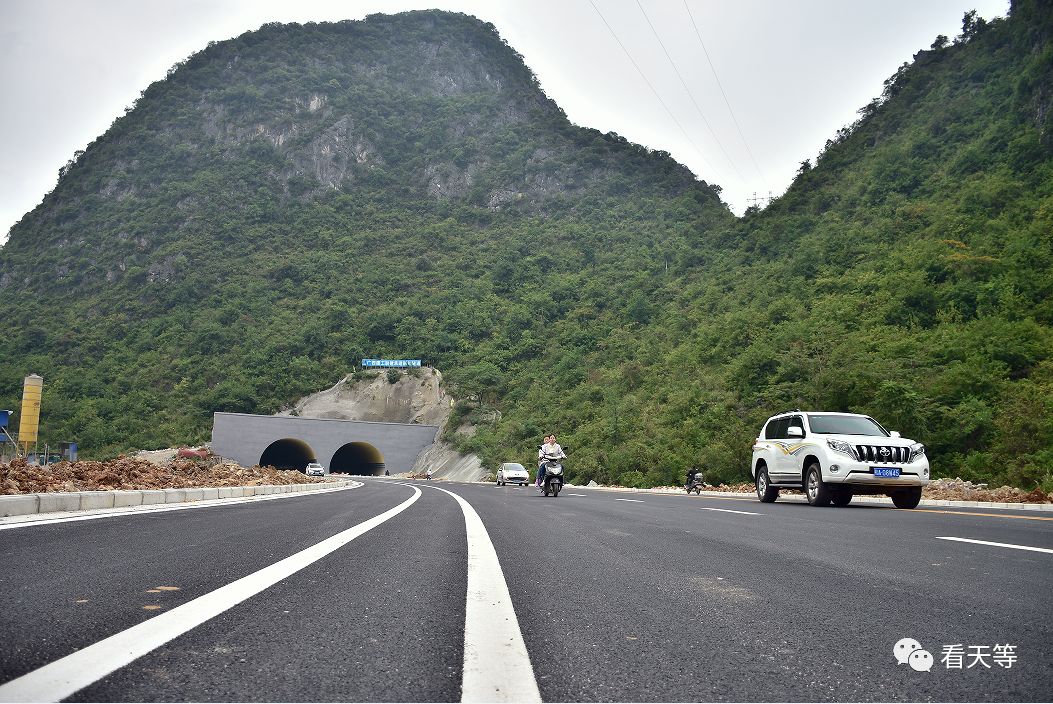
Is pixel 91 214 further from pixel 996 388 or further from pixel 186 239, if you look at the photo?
pixel 996 388

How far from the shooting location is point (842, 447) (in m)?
14.9

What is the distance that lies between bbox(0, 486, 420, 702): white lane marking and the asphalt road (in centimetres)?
3

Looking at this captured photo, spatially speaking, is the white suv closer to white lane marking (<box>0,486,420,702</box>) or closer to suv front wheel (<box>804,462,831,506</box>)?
suv front wheel (<box>804,462,831,506</box>)

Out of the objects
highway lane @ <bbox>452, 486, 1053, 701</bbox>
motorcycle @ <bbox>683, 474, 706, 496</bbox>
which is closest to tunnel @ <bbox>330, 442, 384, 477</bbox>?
motorcycle @ <bbox>683, 474, 706, 496</bbox>

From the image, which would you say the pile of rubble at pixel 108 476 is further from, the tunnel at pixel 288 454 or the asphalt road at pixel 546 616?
the tunnel at pixel 288 454

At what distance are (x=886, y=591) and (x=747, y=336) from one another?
5135 cm

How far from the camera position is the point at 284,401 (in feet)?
295

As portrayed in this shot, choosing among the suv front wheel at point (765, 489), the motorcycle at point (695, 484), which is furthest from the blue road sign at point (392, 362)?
the suv front wheel at point (765, 489)

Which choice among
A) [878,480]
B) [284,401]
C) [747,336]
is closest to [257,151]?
[284,401]

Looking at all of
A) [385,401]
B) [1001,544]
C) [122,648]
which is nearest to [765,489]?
[1001,544]

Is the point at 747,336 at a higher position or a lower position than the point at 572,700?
higher

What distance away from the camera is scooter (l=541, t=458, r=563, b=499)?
2209 cm

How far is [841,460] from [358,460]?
3287 inches

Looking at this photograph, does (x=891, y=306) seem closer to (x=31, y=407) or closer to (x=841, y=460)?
(x=841, y=460)
